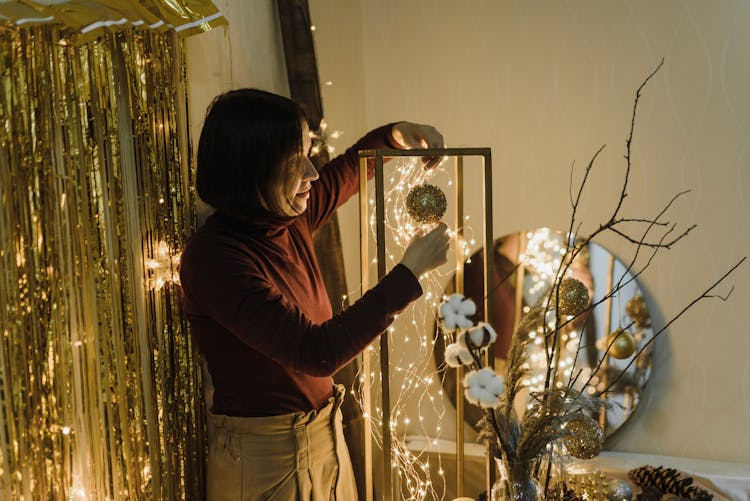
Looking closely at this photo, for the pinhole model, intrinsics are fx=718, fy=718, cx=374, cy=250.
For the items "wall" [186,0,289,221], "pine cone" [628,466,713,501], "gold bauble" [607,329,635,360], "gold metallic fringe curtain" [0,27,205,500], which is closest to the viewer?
"gold metallic fringe curtain" [0,27,205,500]

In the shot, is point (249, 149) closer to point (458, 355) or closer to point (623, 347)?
point (458, 355)

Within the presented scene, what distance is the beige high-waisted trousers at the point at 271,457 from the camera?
4.55 ft

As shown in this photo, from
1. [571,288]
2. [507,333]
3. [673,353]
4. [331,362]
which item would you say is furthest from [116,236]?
[673,353]

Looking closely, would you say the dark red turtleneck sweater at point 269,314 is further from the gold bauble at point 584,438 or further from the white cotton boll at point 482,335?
the gold bauble at point 584,438

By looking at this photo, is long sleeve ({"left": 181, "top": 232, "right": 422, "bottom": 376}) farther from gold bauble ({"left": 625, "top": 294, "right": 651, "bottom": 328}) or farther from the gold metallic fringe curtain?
gold bauble ({"left": 625, "top": 294, "right": 651, "bottom": 328})

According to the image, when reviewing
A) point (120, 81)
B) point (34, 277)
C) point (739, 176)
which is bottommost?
point (34, 277)

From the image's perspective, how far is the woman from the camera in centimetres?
127

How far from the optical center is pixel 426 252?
1346mm

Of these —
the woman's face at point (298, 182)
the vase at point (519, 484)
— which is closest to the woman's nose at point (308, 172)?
the woman's face at point (298, 182)

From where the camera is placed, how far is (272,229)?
1429 millimetres

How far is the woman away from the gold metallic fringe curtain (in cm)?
10

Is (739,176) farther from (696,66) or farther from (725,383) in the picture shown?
(725,383)

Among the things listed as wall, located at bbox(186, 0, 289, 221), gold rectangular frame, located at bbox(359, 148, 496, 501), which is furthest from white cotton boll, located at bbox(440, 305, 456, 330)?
wall, located at bbox(186, 0, 289, 221)

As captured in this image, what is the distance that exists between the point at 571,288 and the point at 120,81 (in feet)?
3.53
